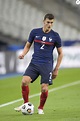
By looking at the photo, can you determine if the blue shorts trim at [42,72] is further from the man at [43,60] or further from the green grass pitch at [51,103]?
the green grass pitch at [51,103]

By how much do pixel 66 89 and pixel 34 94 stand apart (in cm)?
201

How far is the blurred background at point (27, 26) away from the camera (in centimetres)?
2595

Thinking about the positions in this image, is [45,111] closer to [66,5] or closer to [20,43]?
[20,43]

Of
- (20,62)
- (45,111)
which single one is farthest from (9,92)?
(20,62)

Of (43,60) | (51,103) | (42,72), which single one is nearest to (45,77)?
(42,72)

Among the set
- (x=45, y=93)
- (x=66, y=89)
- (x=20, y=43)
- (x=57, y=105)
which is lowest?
(x=20, y=43)

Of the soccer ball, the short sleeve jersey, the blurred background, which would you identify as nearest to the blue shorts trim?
the short sleeve jersey

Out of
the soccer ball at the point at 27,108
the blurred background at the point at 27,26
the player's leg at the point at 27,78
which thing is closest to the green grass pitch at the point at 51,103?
the soccer ball at the point at 27,108

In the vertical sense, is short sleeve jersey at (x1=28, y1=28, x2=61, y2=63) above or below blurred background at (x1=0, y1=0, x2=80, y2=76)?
above

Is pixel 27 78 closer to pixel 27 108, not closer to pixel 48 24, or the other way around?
pixel 27 108

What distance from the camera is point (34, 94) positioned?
51.0ft

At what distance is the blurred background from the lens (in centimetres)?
2595

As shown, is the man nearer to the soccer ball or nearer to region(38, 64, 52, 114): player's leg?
region(38, 64, 52, 114): player's leg

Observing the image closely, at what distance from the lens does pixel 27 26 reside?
103 ft
